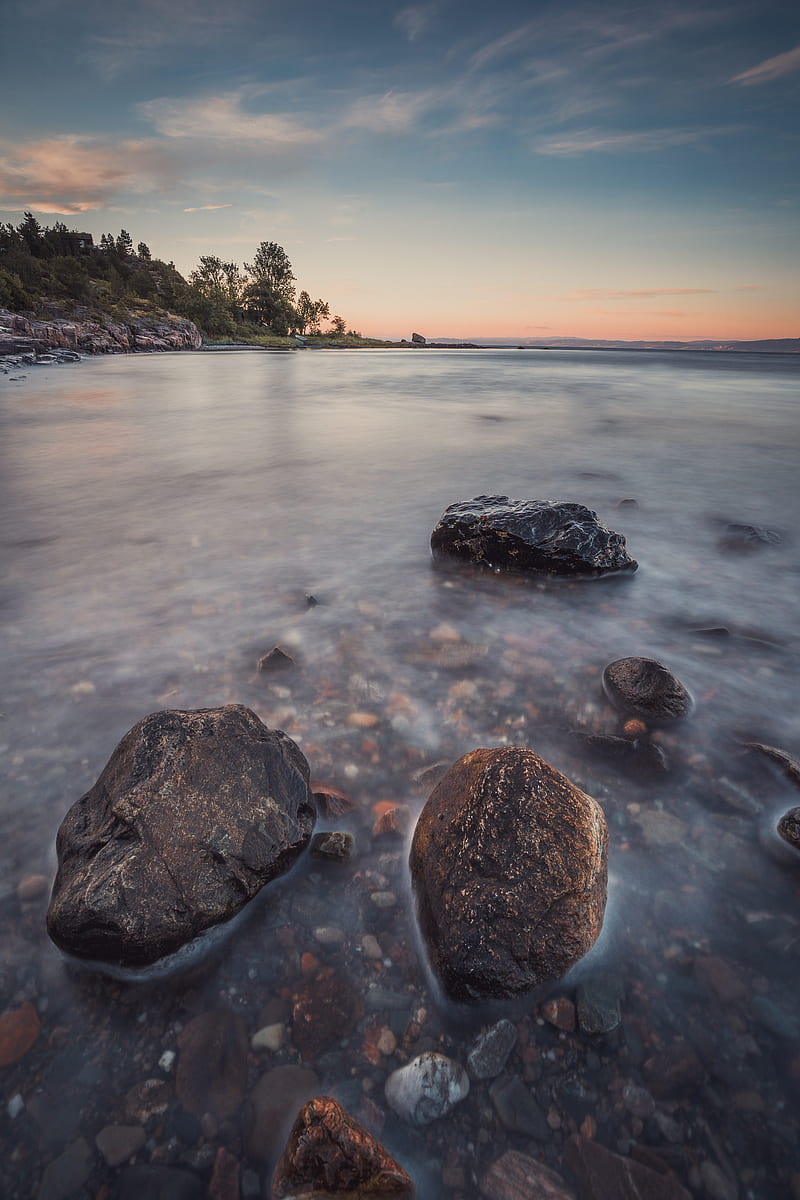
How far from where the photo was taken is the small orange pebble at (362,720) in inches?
109

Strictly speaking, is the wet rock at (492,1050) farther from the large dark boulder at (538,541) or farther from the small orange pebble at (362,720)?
the large dark boulder at (538,541)

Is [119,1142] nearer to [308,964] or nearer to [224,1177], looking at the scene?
[224,1177]

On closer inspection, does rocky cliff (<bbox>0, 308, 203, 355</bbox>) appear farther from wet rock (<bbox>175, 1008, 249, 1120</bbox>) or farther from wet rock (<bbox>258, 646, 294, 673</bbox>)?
wet rock (<bbox>175, 1008, 249, 1120</bbox>)

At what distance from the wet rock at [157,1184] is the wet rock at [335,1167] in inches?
7.5

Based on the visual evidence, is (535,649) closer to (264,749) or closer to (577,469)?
(264,749)

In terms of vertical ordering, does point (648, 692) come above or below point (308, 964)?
above

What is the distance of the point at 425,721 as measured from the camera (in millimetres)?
2801

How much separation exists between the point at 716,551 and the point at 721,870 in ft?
13.3

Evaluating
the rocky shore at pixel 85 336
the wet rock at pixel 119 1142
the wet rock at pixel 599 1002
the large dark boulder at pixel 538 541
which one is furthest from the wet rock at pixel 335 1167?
the rocky shore at pixel 85 336

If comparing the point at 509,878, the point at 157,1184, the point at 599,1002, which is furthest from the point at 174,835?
the point at 599,1002

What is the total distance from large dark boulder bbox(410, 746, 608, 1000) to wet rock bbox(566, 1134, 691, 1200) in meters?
0.36

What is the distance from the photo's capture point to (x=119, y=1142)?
1321mm

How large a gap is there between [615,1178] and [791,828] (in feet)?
4.43

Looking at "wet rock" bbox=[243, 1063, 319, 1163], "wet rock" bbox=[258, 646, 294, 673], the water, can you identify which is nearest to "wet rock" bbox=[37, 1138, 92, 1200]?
the water
